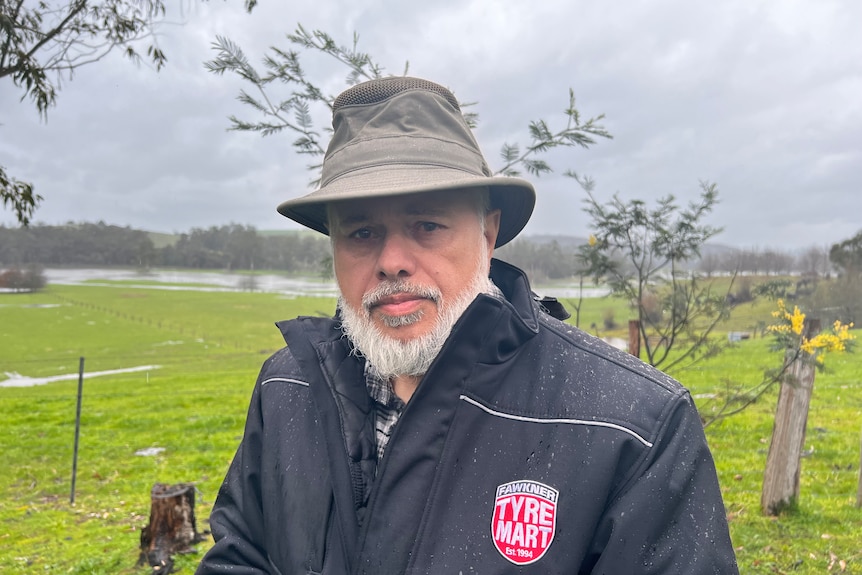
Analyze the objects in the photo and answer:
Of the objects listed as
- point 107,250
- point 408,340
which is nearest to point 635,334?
point 408,340

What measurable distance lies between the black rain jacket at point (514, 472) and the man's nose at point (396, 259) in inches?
11.1

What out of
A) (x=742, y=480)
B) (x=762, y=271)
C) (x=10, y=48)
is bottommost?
(x=742, y=480)

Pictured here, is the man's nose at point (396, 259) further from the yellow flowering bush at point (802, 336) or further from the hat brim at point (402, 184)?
the yellow flowering bush at point (802, 336)

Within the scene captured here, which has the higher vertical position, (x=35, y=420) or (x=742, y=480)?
(x=742, y=480)

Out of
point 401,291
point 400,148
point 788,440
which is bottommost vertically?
point 788,440

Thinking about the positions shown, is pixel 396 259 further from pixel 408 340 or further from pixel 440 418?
pixel 440 418

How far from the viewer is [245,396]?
15.1 m

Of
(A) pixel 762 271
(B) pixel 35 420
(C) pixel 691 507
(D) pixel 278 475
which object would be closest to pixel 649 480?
(C) pixel 691 507

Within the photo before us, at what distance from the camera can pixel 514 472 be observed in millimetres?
1330

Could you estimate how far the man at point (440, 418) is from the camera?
1.27 m

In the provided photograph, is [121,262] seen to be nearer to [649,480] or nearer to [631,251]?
[631,251]

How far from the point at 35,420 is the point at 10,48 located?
9.27m

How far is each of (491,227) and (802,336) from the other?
3.63m

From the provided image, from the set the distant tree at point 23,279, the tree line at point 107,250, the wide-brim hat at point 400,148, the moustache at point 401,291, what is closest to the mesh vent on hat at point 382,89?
the wide-brim hat at point 400,148
